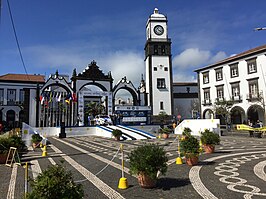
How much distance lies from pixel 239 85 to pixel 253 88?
7.95ft

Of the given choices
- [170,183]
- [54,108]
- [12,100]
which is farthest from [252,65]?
[12,100]

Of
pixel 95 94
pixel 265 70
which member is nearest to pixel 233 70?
pixel 265 70

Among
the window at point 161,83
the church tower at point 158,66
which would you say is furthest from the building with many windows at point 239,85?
the window at point 161,83

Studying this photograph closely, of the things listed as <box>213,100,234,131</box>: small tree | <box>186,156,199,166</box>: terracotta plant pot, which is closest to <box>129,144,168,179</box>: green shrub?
<box>186,156,199,166</box>: terracotta plant pot

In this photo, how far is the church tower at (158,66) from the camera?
47.3 metres

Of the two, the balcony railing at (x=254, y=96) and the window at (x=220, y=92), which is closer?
the balcony railing at (x=254, y=96)

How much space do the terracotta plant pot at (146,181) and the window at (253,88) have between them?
33937 millimetres

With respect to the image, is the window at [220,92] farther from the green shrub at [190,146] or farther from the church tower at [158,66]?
the green shrub at [190,146]

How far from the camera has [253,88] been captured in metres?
35.7

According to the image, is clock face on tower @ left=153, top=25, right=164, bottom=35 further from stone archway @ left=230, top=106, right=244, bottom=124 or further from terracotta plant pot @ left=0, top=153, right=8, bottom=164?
terracotta plant pot @ left=0, top=153, right=8, bottom=164

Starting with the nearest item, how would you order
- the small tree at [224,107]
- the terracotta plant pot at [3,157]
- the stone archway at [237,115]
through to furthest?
the terracotta plant pot at [3,157] → the small tree at [224,107] → the stone archway at [237,115]

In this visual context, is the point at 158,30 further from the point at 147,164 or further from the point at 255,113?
the point at 147,164

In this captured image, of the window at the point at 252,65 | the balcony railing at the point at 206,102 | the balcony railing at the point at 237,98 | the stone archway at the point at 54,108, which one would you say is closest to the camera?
the window at the point at 252,65

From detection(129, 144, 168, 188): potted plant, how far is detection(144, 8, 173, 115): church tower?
132 feet
